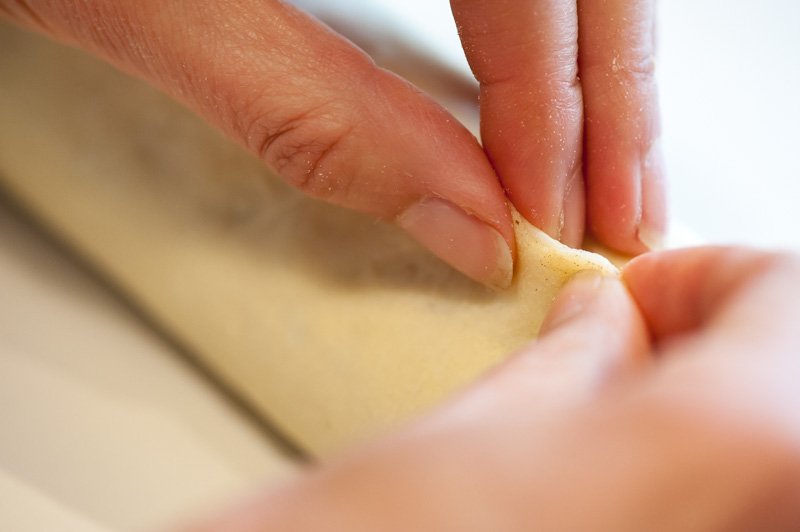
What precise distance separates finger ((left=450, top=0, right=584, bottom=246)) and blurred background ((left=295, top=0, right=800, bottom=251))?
0.28 ft

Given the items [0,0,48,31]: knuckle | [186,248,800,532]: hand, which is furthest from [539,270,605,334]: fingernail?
[0,0,48,31]: knuckle

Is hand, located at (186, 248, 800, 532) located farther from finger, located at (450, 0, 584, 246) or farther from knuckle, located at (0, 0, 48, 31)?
knuckle, located at (0, 0, 48, 31)

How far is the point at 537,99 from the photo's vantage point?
1.63ft

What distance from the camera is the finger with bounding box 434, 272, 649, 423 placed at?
0.27 metres

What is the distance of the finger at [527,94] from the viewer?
0.49 metres

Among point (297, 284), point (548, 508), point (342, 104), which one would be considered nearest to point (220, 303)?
point (297, 284)

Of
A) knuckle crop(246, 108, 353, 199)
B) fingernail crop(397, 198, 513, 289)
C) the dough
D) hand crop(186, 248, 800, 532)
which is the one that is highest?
hand crop(186, 248, 800, 532)

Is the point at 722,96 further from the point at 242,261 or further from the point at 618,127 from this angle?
the point at 242,261

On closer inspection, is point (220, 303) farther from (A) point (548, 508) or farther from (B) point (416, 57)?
(A) point (548, 508)

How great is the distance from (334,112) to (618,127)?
193 millimetres

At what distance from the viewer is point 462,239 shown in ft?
1.61

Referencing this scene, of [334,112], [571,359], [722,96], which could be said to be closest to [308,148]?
[334,112]

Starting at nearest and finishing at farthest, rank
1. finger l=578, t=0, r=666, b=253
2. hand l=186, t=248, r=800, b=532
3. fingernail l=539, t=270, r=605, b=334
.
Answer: hand l=186, t=248, r=800, b=532
fingernail l=539, t=270, r=605, b=334
finger l=578, t=0, r=666, b=253

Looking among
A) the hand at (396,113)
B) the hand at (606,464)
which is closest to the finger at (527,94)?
the hand at (396,113)
